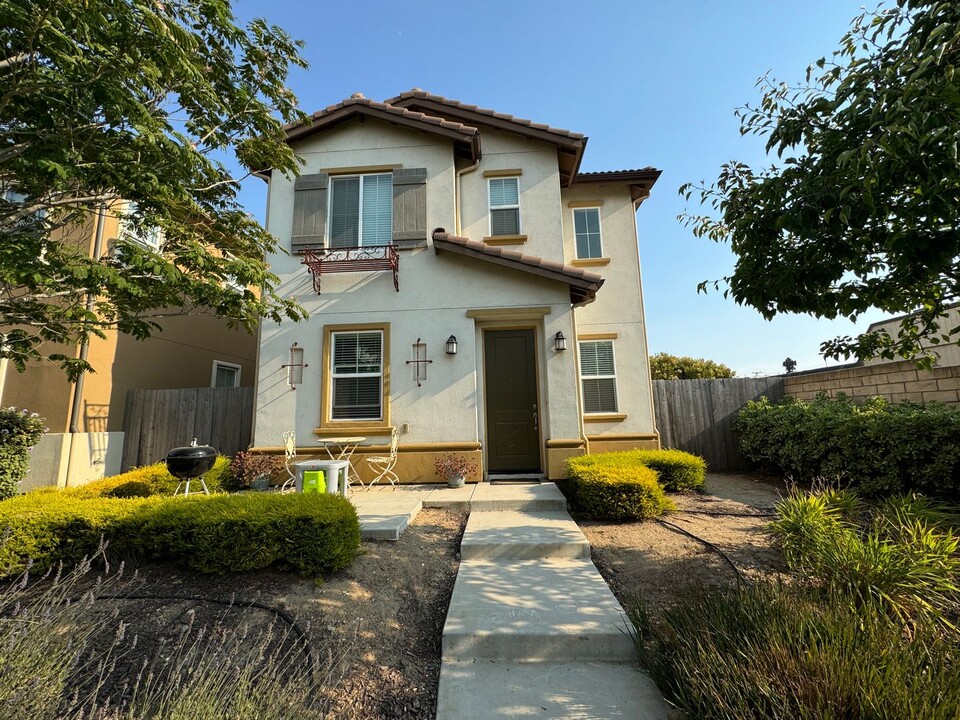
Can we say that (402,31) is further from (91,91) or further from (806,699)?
(806,699)

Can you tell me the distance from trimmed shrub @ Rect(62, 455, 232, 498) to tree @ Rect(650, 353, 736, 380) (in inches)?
619

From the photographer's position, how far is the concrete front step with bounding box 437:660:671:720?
8.17 feet

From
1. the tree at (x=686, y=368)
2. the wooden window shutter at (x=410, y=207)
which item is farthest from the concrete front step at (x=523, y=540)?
the tree at (x=686, y=368)

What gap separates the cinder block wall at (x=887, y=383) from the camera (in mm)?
6547

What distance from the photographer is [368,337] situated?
325 inches

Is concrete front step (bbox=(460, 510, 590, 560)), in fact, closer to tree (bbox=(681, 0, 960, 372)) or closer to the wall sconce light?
tree (bbox=(681, 0, 960, 372))

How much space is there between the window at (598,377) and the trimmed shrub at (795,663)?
21.5 ft

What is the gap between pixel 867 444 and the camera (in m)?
6.41

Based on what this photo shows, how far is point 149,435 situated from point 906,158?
493 inches

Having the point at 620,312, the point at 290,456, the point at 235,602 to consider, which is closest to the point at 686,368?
the point at 620,312

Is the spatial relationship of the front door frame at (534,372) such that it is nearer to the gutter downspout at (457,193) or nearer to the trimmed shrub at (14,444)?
the gutter downspout at (457,193)

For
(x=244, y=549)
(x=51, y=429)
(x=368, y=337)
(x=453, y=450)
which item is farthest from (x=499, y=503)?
(x=51, y=429)

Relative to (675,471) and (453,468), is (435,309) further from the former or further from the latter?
(675,471)

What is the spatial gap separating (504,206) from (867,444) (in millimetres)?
7669
